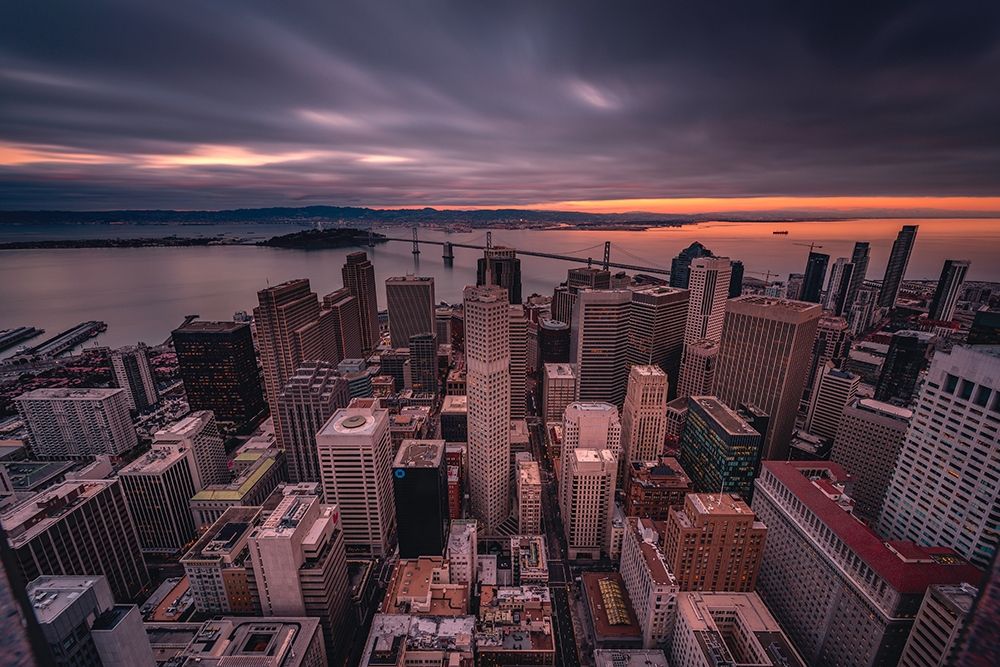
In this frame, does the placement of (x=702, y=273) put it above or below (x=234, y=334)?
above

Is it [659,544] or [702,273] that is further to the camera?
[702,273]

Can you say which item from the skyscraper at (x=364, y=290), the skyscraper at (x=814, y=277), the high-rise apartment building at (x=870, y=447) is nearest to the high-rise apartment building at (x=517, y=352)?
the skyscraper at (x=364, y=290)

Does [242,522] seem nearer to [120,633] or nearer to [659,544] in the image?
[120,633]

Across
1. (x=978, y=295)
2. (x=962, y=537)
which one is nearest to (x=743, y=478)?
(x=962, y=537)

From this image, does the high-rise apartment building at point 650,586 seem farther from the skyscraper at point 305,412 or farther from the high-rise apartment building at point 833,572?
the skyscraper at point 305,412

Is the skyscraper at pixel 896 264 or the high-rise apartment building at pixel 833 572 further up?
the skyscraper at pixel 896 264

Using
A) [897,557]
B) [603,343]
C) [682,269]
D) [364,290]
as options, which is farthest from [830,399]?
[364,290]

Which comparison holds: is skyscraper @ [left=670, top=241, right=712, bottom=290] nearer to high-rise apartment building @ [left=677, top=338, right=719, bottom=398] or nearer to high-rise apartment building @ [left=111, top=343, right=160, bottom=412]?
high-rise apartment building @ [left=677, top=338, right=719, bottom=398]
